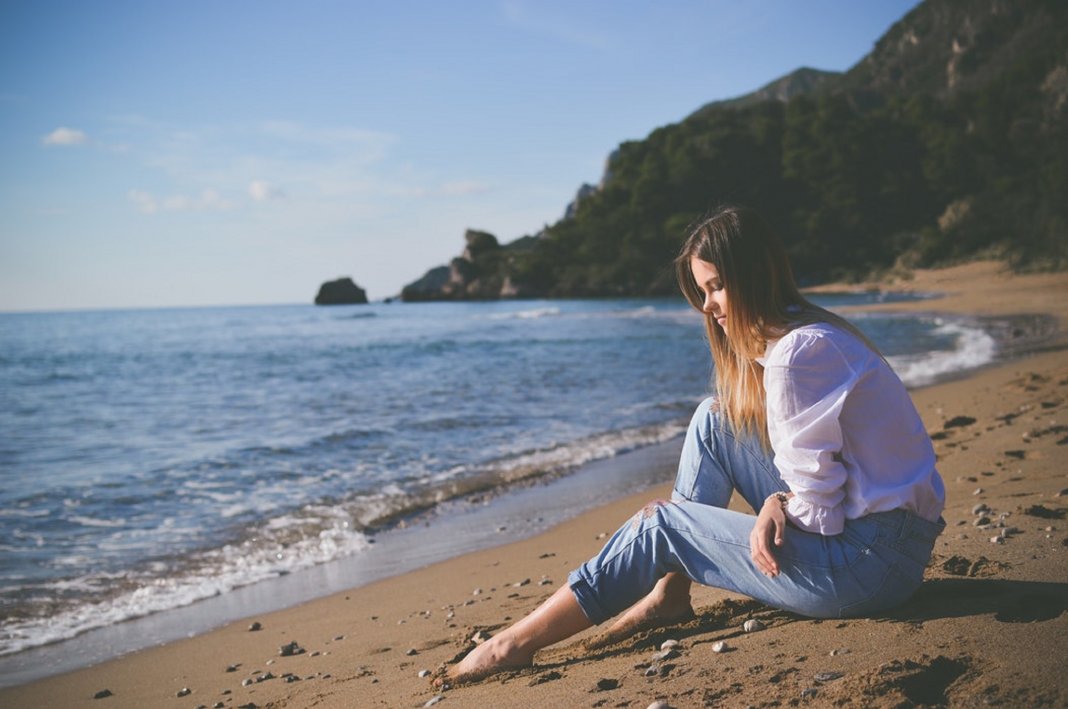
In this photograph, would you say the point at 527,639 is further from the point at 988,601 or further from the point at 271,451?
the point at 271,451

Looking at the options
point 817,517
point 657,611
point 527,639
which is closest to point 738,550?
point 817,517

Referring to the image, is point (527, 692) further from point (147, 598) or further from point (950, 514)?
point (147, 598)

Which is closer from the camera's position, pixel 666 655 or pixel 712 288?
pixel 712 288

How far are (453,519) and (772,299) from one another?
4.78 metres

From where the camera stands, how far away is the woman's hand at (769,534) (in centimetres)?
223

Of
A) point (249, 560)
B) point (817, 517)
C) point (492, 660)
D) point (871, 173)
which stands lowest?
point (249, 560)

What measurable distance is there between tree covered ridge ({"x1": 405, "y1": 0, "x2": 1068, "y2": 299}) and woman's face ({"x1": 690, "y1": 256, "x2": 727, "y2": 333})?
157ft

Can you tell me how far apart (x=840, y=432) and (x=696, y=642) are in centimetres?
103

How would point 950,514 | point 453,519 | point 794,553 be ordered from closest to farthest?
1. point 794,553
2. point 950,514
3. point 453,519

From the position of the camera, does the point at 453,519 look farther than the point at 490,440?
No

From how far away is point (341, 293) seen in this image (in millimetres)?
112375

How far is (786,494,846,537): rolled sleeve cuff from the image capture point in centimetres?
219

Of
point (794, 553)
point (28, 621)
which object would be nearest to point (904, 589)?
point (794, 553)

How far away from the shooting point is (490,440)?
9.73 metres
